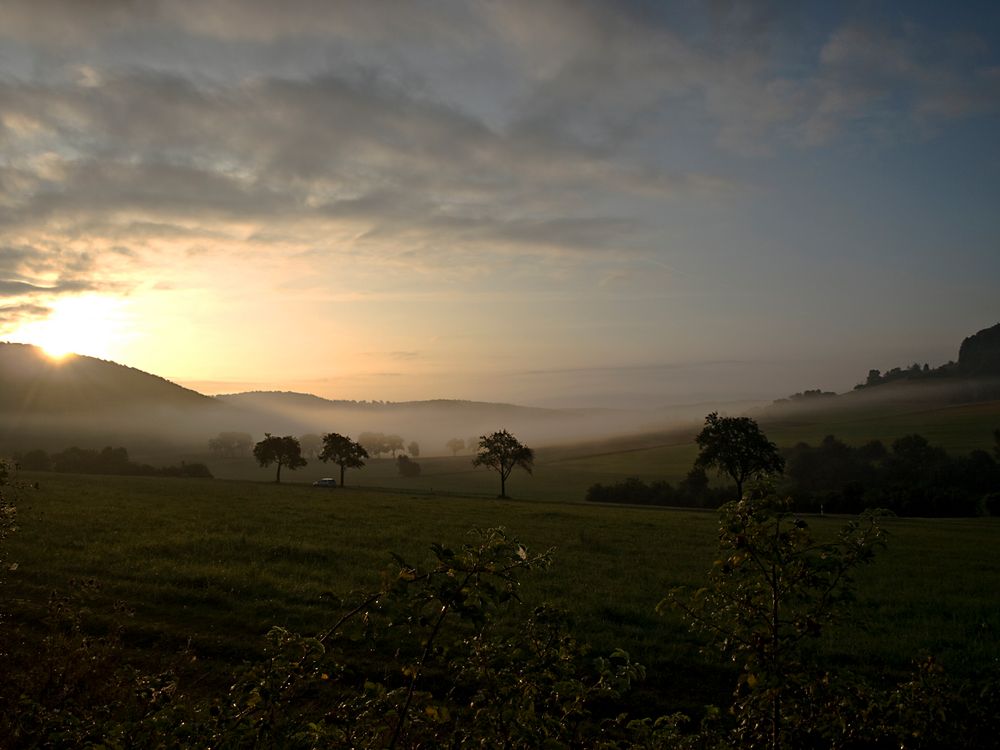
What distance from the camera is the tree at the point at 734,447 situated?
208ft

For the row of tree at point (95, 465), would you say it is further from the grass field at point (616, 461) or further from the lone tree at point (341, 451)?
the lone tree at point (341, 451)

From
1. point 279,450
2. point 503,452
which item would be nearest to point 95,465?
point 279,450

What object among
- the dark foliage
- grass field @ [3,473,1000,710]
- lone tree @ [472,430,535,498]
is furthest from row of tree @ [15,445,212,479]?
the dark foliage

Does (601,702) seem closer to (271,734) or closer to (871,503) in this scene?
(271,734)

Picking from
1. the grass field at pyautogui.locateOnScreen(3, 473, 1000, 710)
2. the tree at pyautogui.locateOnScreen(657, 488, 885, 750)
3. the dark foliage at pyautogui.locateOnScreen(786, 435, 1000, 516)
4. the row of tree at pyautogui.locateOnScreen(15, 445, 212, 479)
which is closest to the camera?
the tree at pyautogui.locateOnScreen(657, 488, 885, 750)

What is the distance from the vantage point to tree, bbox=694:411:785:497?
6353cm

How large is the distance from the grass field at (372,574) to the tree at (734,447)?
18847 millimetres

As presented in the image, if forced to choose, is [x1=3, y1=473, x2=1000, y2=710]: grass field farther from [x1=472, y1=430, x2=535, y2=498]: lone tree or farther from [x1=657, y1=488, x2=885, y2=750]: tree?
[x1=472, y1=430, x2=535, y2=498]: lone tree

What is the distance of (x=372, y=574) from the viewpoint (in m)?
21.4

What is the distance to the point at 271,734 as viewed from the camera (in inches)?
181

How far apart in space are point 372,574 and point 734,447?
51.9 m

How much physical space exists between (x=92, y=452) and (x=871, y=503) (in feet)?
380

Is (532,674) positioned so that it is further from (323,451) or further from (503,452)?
(323,451)

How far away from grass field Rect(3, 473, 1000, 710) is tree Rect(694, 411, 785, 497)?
18.8 meters
